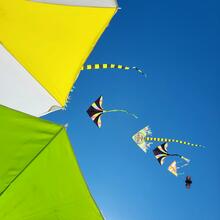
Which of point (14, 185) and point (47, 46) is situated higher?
point (47, 46)

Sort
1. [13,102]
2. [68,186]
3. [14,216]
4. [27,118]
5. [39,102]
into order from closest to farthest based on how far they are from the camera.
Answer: [14,216] → [27,118] → [68,186] → [13,102] → [39,102]

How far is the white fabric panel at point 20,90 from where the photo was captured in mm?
4344

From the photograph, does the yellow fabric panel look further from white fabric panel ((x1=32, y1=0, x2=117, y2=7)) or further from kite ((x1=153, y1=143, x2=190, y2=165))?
kite ((x1=153, y1=143, x2=190, y2=165))

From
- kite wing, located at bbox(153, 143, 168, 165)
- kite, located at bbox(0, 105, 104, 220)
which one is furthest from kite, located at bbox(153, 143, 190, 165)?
kite, located at bbox(0, 105, 104, 220)

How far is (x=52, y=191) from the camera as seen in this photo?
3.07 m

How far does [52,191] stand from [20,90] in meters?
1.97

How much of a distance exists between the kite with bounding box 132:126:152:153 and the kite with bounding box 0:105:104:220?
12.8 ft

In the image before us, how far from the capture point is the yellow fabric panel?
416cm

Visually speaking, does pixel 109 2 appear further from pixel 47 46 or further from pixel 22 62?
pixel 22 62

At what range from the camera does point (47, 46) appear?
4457 millimetres

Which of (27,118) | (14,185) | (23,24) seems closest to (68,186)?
(14,185)

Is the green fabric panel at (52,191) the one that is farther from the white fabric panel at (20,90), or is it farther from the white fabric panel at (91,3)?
the white fabric panel at (91,3)

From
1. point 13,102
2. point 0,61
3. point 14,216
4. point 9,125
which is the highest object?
point 0,61

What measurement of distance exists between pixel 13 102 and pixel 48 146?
5.23ft
